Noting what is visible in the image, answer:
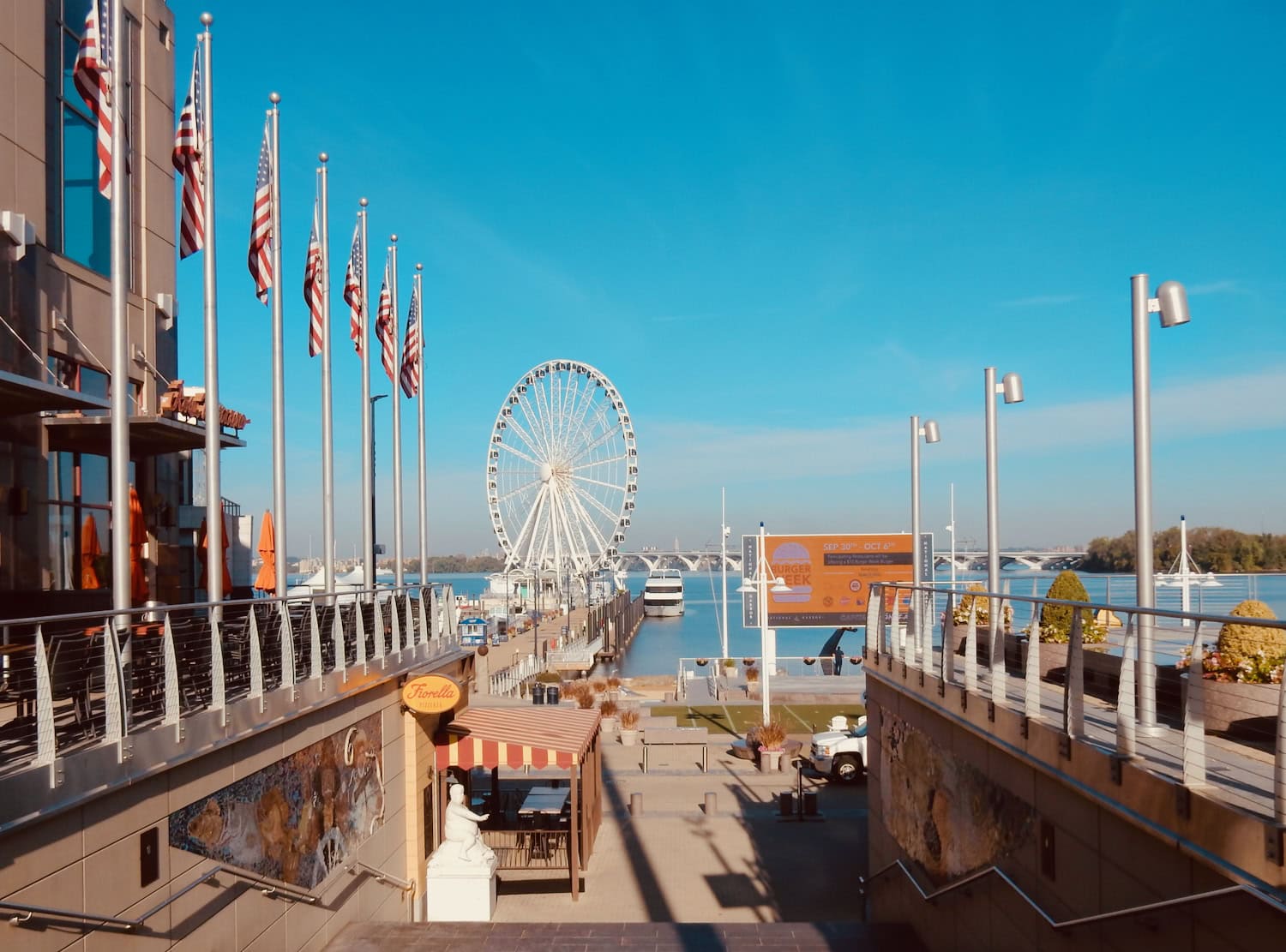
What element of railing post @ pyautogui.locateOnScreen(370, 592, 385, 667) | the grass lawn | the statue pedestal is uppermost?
railing post @ pyautogui.locateOnScreen(370, 592, 385, 667)

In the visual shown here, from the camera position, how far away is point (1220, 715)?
21.2ft

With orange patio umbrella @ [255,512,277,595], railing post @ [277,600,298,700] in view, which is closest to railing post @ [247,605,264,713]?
railing post @ [277,600,298,700]

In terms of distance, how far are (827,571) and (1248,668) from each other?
3916 centimetres

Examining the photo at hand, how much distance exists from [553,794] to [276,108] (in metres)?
11.3

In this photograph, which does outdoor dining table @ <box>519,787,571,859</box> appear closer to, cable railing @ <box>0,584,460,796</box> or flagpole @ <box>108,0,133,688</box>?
cable railing @ <box>0,584,460,796</box>

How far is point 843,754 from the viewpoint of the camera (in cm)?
2169

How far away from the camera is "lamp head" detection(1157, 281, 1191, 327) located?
7.88 m

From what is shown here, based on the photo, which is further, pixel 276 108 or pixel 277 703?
pixel 276 108

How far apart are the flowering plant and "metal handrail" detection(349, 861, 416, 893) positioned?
8637 millimetres

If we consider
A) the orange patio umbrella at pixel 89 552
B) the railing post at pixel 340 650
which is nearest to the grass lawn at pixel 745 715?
the orange patio umbrella at pixel 89 552

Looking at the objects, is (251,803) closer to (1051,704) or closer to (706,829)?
(1051,704)

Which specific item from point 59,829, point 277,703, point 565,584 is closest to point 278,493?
point 277,703

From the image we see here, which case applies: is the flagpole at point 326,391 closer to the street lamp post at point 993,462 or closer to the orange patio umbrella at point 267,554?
the orange patio umbrella at point 267,554

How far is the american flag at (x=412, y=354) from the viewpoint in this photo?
19078 millimetres
